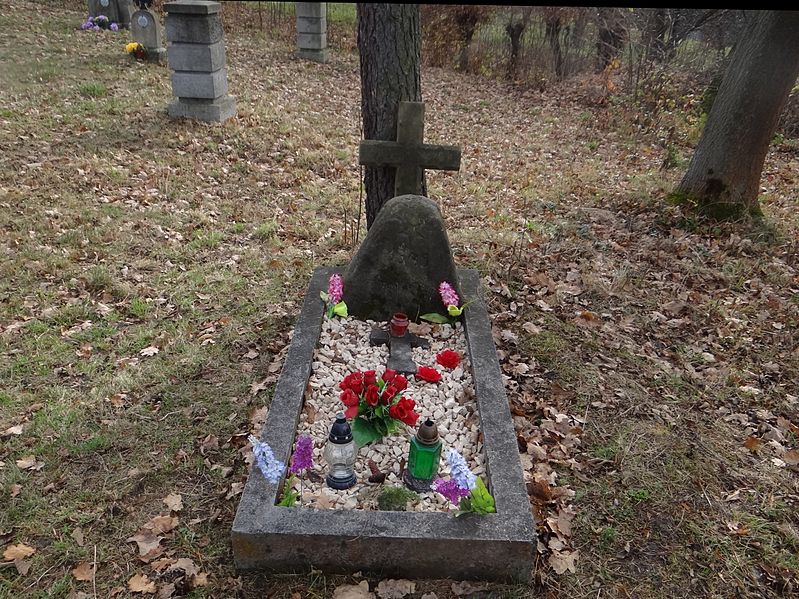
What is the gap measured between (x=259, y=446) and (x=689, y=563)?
235 centimetres

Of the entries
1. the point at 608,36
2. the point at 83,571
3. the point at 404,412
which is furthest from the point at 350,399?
the point at 608,36

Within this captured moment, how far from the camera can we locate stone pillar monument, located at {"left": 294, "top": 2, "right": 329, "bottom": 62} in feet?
45.4

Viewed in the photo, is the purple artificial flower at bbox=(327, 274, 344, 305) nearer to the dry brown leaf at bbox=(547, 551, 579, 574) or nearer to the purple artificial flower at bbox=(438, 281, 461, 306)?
the purple artificial flower at bbox=(438, 281, 461, 306)

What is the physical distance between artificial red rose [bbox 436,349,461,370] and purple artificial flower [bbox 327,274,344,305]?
0.96m

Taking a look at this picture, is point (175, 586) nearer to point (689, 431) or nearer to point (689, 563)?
point (689, 563)

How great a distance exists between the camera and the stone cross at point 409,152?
4.73m

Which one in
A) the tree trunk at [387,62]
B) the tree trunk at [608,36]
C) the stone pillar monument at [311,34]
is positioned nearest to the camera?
the tree trunk at [387,62]

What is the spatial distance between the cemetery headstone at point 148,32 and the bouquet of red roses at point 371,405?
10.7m

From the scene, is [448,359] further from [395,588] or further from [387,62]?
[387,62]

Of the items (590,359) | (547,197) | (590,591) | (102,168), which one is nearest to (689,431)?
(590,359)

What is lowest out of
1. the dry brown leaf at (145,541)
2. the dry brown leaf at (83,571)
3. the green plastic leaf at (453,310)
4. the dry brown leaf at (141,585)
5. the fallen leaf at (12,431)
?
the dry brown leaf at (141,585)

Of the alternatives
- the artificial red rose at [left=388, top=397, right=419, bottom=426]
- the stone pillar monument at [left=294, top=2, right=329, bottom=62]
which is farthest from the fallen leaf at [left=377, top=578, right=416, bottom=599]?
the stone pillar monument at [left=294, top=2, right=329, bottom=62]

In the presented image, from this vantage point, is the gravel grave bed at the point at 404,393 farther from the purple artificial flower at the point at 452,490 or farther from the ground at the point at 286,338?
the ground at the point at 286,338

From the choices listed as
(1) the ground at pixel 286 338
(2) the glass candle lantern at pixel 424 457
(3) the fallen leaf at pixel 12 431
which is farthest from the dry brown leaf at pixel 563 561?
(3) the fallen leaf at pixel 12 431
